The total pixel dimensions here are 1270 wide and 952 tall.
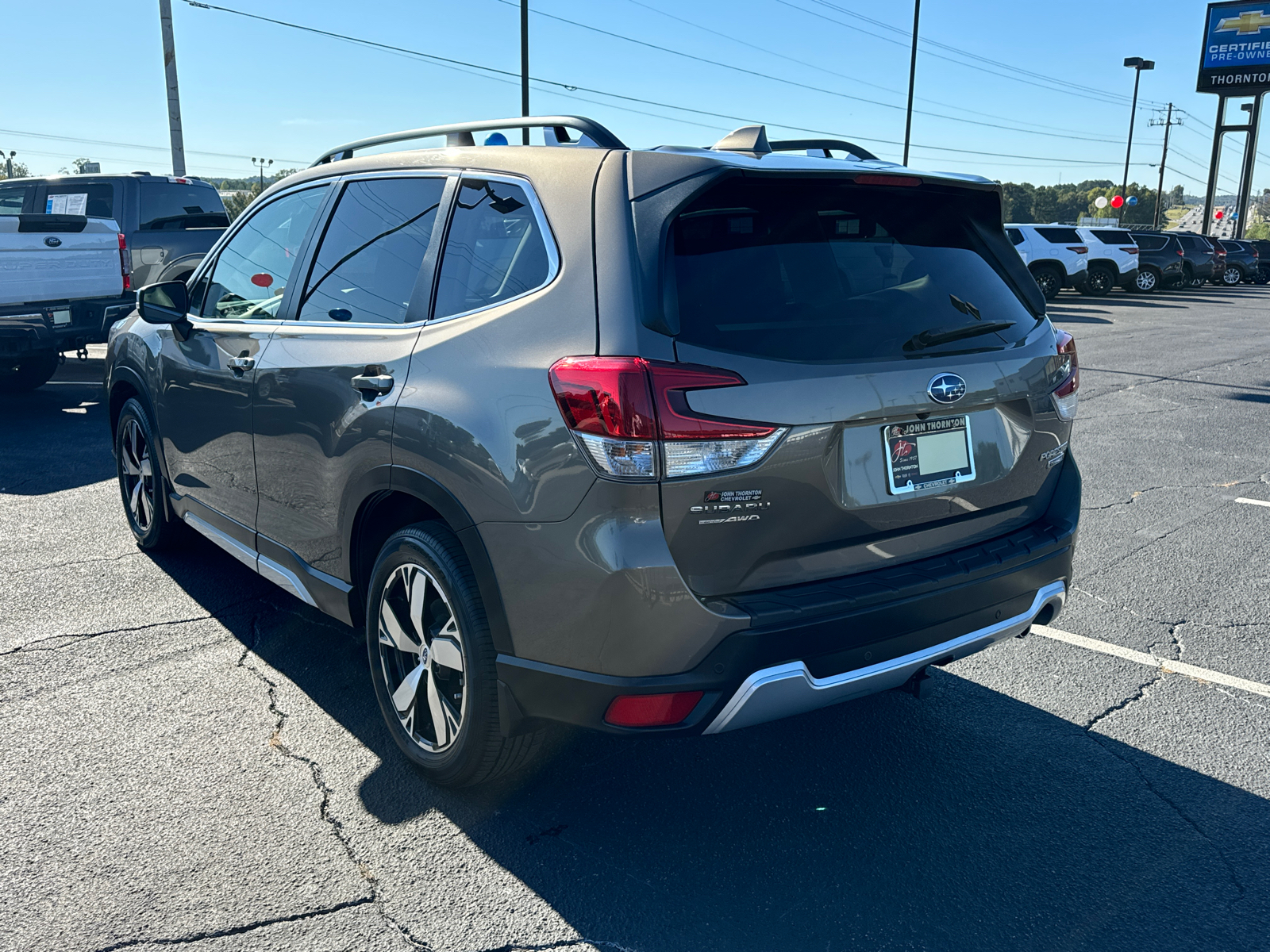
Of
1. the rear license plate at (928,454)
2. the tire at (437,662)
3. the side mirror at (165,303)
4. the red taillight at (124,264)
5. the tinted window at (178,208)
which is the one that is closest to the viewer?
the rear license plate at (928,454)

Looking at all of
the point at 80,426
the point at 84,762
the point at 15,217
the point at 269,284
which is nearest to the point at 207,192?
the point at 15,217

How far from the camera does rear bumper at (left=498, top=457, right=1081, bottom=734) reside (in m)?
2.51

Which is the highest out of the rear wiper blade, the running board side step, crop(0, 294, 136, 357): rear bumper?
the rear wiper blade

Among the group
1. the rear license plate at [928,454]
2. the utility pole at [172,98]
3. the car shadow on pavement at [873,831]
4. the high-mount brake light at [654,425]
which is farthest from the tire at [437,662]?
the utility pole at [172,98]

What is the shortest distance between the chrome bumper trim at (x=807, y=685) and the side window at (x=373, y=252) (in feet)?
4.81

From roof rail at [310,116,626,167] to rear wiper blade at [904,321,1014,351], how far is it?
942 mm

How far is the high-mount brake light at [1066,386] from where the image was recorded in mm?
3227

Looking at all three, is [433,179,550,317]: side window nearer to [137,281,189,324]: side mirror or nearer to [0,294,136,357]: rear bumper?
[137,281,189,324]: side mirror

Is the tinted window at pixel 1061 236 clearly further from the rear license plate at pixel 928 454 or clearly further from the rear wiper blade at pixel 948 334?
the rear license plate at pixel 928 454

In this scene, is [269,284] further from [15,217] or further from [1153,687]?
[15,217]

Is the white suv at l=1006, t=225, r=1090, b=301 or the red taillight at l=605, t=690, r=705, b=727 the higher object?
the white suv at l=1006, t=225, r=1090, b=301

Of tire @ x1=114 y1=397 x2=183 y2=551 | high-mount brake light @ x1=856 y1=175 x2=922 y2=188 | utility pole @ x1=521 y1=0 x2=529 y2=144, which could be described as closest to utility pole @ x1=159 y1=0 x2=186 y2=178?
utility pole @ x1=521 y1=0 x2=529 y2=144

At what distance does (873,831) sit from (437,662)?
136 cm

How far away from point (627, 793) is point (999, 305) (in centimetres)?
187
